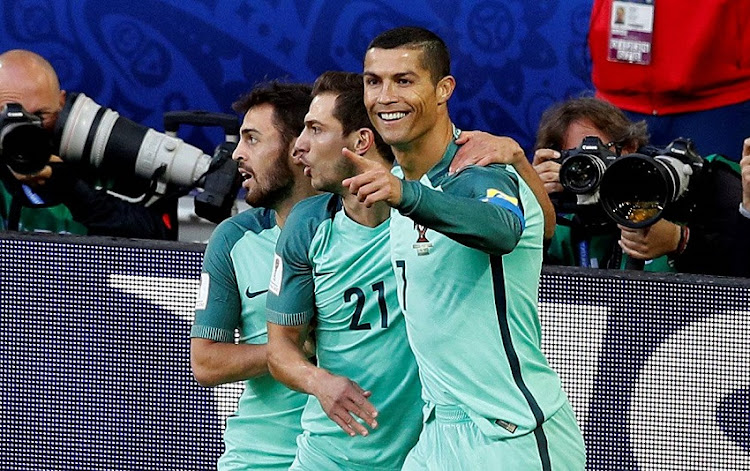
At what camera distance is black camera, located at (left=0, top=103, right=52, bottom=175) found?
482cm

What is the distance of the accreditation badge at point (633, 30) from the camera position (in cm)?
549

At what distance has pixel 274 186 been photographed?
4270 mm

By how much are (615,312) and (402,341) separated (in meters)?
0.99

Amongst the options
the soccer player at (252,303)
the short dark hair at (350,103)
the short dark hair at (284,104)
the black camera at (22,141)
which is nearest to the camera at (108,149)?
the black camera at (22,141)

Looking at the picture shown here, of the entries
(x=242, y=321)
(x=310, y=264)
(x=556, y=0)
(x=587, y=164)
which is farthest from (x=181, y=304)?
(x=556, y=0)

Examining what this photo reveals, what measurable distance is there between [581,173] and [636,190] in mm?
191

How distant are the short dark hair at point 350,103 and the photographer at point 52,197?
1207 millimetres

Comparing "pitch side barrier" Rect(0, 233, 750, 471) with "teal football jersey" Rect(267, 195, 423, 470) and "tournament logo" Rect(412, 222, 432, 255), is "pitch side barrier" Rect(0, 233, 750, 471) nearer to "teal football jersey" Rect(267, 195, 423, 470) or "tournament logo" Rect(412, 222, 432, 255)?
"teal football jersey" Rect(267, 195, 423, 470)

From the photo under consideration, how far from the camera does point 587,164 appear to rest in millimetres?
4508

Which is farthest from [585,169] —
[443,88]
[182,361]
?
[182,361]

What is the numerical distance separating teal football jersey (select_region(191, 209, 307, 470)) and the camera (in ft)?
2.13

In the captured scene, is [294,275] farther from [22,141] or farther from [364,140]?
[22,141]

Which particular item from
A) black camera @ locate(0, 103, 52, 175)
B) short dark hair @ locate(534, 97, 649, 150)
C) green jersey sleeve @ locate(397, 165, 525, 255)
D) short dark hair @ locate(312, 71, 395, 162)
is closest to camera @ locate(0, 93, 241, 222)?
black camera @ locate(0, 103, 52, 175)

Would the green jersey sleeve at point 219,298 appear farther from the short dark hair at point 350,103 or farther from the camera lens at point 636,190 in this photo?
the camera lens at point 636,190
